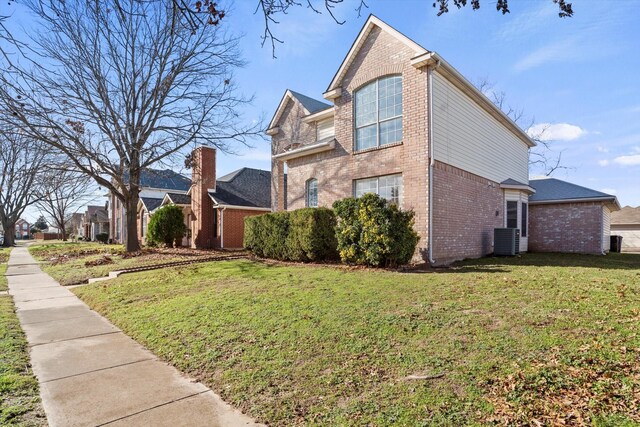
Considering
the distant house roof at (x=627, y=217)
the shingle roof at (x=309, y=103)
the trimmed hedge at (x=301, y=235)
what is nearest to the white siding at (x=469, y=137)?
the trimmed hedge at (x=301, y=235)

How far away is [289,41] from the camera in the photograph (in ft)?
13.1

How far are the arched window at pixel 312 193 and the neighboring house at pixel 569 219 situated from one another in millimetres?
11376

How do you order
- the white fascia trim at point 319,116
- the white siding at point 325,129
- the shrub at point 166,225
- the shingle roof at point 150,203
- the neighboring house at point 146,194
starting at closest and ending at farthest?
1. the white fascia trim at point 319,116
2. the white siding at point 325,129
3. the shrub at point 166,225
4. the shingle roof at point 150,203
5. the neighboring house at point 146,194

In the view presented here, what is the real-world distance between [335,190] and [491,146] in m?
7.09

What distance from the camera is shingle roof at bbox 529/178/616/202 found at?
16.4m

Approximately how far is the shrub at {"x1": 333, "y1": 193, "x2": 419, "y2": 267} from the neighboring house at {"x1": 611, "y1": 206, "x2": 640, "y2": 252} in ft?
98.0

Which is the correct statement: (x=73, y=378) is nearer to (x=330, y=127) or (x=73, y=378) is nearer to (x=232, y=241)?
(x=330, y=127)

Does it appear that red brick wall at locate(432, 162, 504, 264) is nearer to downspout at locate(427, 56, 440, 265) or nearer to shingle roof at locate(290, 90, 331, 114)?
downspout at locate(427, 56, 440, 265)

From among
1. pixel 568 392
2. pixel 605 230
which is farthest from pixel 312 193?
pixel 605 230

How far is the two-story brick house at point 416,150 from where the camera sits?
1085 cm

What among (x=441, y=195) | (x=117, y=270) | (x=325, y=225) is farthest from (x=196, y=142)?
(x=441, y=195)

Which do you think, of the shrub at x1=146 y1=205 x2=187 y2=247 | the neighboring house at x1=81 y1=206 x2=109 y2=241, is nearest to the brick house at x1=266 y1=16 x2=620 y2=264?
the shrub at x1=146 y1=205 x2=187 y2=247

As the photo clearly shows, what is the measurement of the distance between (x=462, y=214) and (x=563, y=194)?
8812mm

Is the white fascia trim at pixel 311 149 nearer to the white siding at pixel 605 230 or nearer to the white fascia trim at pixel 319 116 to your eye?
the white fascia trim at pixel 319 116
